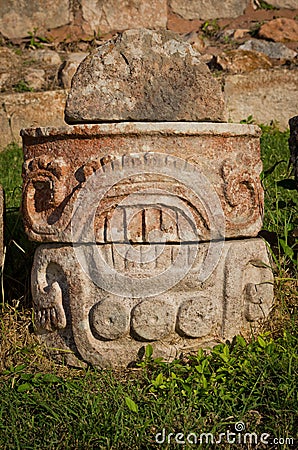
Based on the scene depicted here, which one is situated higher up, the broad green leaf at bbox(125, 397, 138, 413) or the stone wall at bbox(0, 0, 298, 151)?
the stone wall at bbox(0, 0, 298, 151)

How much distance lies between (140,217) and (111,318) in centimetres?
45

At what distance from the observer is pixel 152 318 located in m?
2.95

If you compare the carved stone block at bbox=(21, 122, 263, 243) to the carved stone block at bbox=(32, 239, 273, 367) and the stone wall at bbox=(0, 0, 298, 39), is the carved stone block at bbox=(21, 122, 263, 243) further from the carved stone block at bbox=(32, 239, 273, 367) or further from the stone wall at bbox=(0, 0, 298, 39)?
the stone wall at bbox=(0, 0, 298, 39)

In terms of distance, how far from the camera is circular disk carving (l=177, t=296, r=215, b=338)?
118 inches

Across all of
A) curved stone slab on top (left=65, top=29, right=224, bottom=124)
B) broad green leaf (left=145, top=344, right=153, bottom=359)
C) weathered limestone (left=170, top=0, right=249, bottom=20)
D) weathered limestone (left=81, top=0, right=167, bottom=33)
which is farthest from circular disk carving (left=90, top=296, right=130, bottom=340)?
weathered limestone (left=170, top=0, right=249, bottom=20)

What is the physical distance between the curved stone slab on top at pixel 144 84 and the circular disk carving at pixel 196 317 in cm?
85

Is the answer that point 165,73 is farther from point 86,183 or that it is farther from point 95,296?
point 95,296

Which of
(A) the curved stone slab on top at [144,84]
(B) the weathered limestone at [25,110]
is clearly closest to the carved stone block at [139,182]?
(A) the curved stone slab on top at [144,84]

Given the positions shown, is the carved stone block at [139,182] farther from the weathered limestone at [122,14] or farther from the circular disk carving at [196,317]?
the weathered limestone at [122,14]

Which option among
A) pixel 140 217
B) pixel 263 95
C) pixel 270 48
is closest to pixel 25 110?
pixel 263 95

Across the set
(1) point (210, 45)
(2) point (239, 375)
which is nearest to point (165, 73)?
(2) point (239, 375)

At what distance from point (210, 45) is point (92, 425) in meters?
6.38

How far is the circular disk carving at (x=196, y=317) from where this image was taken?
2.99 metres

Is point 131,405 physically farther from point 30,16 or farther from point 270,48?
point 30,16
